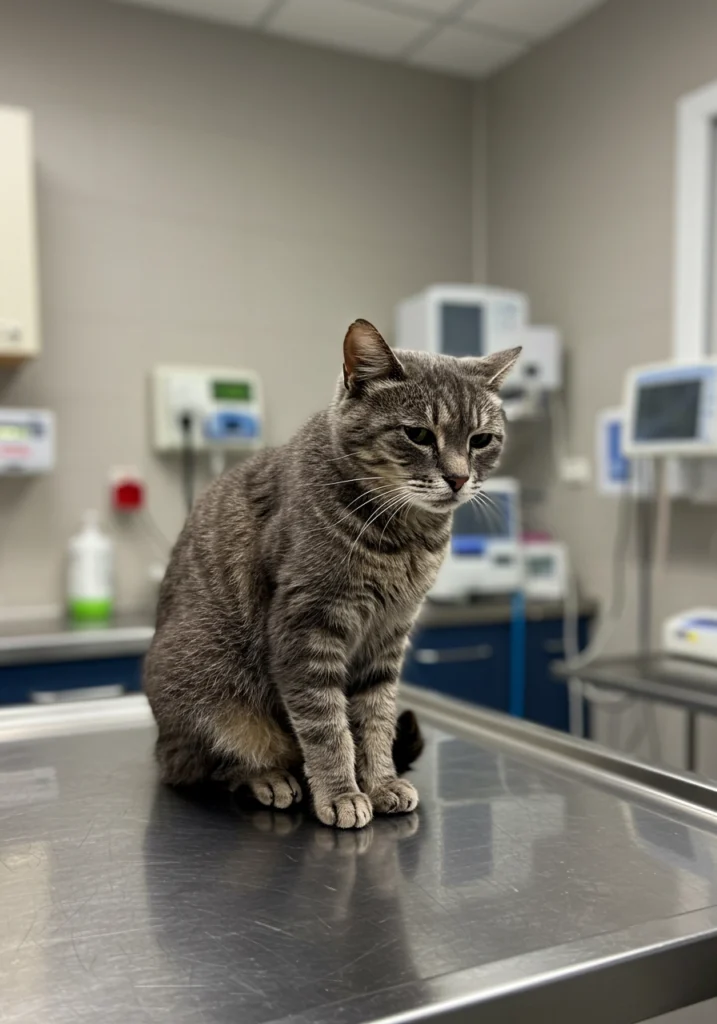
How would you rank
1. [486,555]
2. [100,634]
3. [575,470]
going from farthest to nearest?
[575,470] < [486,555] < [100,634]

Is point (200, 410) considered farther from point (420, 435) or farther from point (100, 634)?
point (420, 435)

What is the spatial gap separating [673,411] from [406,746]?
1.62 meters

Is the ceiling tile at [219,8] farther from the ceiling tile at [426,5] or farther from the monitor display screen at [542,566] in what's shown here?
the monitor display screen at [542,566]

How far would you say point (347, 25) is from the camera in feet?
10.3

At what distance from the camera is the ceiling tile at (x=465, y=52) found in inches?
127

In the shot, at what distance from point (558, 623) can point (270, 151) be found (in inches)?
80.7

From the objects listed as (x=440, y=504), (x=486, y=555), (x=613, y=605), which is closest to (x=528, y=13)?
(x=486, y=555)

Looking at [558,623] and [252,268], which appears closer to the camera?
[558,623]

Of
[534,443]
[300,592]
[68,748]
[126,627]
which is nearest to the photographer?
[300,592]

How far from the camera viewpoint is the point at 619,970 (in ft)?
2.14

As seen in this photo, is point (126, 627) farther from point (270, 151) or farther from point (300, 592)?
point (270, 151)

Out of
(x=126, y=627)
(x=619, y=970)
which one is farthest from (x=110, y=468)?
(x=619, y=970)

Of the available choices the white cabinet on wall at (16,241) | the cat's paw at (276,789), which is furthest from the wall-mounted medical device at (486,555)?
the cat's paw at (276,789)

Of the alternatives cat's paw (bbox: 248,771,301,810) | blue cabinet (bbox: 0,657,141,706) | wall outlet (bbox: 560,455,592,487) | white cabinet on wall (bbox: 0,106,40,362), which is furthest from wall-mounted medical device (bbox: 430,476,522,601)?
cat's paw (bbox: 248,771,301,810)
